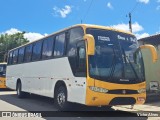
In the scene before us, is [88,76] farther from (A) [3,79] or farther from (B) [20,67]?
(A) [3,79]

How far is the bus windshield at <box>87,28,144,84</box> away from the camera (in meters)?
10.4

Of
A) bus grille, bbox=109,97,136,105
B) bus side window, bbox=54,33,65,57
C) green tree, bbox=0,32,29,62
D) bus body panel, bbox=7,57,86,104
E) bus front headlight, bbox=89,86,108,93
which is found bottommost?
bus grille, bbox=109,97,136,105

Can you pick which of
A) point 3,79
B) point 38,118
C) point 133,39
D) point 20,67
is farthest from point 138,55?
point 3,79

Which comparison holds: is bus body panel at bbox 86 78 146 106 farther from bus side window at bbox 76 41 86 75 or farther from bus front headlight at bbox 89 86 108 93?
bus side window at bbox 76 41 86 75

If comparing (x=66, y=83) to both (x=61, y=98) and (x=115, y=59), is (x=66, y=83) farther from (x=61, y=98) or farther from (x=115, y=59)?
(x=115, y=59)

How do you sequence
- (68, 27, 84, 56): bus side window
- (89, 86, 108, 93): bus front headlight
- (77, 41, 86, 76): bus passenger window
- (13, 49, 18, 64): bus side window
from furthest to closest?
1. (13, 49, 18, 64): bus side window
2. (68, 27, 84, 56): bus side window
3. (77, 41, 86, 76): bus passenger window
4. (89, 86, 108, 93): bus front headlight

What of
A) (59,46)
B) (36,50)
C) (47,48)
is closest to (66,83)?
(59,46)

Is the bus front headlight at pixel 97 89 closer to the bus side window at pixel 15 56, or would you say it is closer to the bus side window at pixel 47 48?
the bus side window at pixel 47 48

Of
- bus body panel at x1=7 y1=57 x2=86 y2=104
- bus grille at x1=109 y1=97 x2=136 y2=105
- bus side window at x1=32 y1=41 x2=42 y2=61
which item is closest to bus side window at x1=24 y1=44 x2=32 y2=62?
bus body panel at x1=7 y1=57 x2=86 y2=104

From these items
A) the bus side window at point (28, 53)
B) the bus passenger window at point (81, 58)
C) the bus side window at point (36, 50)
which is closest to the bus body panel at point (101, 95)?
the bus passenger window at point (81, 58)

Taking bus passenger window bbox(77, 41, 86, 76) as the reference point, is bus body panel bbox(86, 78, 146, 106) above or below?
below

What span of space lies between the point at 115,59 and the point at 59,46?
3.28 m

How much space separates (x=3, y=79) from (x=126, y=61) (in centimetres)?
1842

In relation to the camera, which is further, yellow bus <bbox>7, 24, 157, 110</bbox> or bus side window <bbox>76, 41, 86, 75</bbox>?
bus side window <bbox>76, 41, 86, 75</bbox>
